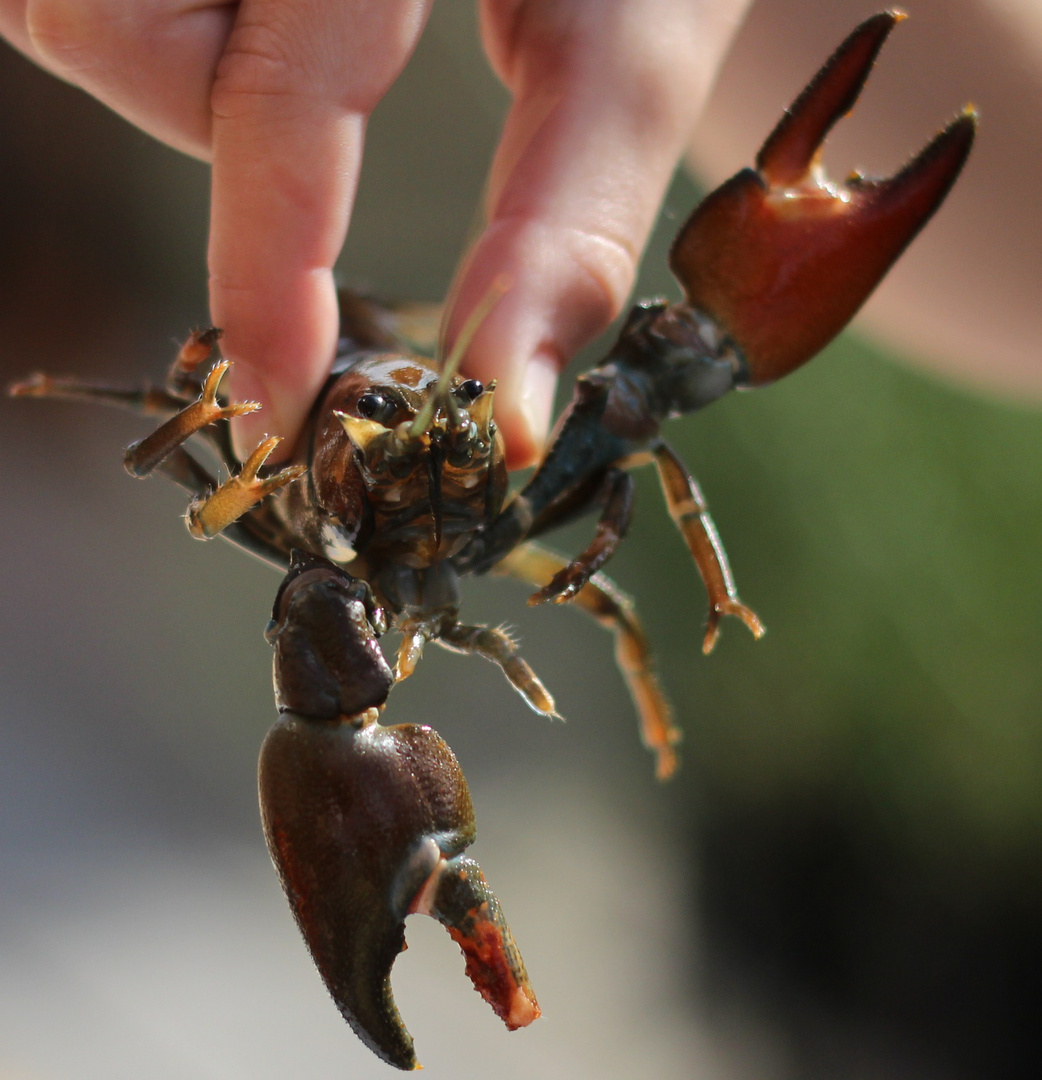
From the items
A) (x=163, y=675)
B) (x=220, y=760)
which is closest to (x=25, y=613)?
Result: (x=163, y=675)

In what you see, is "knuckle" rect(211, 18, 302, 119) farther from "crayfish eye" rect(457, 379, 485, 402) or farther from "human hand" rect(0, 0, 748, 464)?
"crayfish eye" rect(457, 379, 485, 402)

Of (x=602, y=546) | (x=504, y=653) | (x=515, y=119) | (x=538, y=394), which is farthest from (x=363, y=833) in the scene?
(x=515, y=119)

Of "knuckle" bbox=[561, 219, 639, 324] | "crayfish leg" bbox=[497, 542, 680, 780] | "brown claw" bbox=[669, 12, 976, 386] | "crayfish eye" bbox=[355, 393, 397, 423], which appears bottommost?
"crayfish leg" bbox=[497, 542, 680, 780]

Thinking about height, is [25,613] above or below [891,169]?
below

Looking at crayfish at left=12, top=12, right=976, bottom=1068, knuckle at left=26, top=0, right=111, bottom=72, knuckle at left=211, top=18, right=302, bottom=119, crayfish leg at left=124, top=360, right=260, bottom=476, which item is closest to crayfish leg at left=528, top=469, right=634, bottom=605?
crayfish at left=12, top=12, right=976, bottom=1068

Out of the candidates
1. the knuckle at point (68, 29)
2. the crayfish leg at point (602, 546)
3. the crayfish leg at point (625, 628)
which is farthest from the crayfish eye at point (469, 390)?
the knuckle at point (68, 29)

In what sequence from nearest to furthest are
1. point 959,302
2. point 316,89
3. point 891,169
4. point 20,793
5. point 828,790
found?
1. point 316,89
2. point 891,169
3. point 959,302
4. point 20,793
5. point 828,790

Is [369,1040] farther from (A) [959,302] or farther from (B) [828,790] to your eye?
(B) [828,790]

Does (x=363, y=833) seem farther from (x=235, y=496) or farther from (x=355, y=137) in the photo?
(x=355, y=137)
